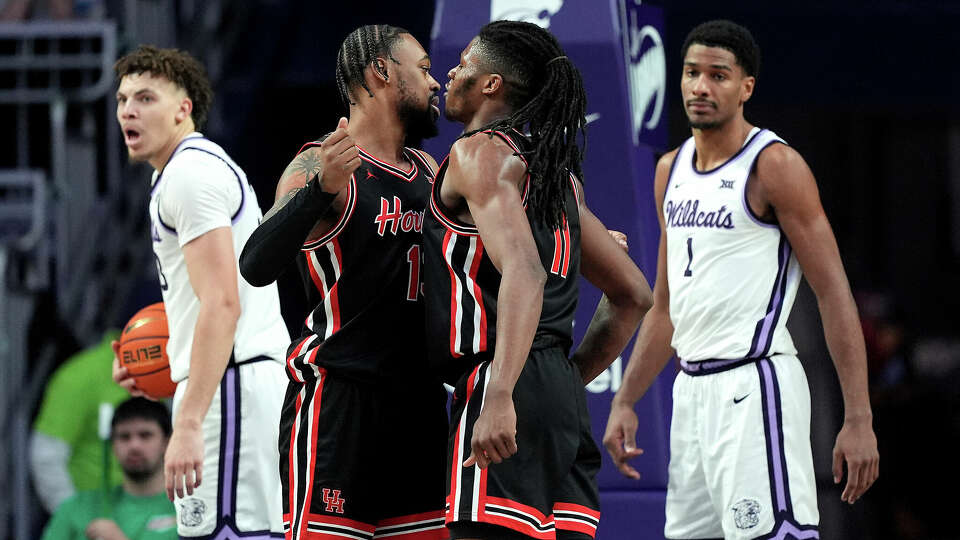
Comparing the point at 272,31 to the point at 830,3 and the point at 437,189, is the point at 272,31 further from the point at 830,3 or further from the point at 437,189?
the point at 437,189

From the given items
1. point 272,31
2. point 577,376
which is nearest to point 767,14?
point 272,31

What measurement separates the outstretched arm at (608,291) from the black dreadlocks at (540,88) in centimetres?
21

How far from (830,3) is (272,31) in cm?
398

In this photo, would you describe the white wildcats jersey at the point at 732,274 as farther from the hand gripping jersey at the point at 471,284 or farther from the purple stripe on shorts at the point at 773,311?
the hand gripping jersey at the point at 471,284

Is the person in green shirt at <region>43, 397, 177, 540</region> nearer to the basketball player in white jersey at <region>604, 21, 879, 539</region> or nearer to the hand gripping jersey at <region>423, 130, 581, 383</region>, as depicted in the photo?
the basketball player in white jersey at <region>604, 21, 879, 539</region>

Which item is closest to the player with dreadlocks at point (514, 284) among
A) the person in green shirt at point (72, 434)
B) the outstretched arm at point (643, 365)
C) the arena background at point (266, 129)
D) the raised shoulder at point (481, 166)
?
the raised shoulder at point (481, 166)

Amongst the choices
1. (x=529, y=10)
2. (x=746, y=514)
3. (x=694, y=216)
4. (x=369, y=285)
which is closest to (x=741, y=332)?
(x=694, y=216)

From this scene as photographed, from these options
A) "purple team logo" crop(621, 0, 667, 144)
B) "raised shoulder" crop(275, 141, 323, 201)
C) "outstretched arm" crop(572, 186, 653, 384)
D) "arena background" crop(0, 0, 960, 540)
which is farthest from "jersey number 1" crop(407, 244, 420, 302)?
"arena background" crop(0, 0, 960, 540)

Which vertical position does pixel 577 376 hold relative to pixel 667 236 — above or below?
below

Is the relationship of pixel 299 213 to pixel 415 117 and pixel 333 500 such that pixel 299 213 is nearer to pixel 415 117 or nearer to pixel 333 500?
pixel 415 117

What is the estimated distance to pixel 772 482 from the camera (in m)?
5.36

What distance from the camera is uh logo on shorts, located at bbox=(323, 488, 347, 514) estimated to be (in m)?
4.35

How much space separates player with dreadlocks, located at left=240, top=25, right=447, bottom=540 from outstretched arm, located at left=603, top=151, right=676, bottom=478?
4.44 ft

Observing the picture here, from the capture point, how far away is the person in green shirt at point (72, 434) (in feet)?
27.0
